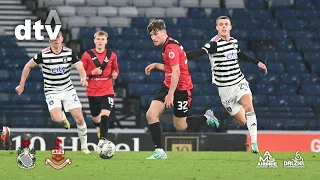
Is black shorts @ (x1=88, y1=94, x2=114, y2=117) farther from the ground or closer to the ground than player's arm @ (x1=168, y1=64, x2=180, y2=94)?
closer to the ground

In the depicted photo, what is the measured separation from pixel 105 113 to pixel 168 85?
1876 millimetres

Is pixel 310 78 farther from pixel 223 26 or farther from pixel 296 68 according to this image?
pixel 223 26

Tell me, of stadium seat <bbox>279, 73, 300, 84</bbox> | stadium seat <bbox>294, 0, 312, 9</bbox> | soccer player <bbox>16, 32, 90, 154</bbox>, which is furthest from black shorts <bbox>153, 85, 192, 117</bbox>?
stadium seat <bbox>294, 0, 312, 9</bbox>

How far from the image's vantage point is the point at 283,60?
2556 cm

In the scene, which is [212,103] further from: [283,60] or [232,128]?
[283,60]

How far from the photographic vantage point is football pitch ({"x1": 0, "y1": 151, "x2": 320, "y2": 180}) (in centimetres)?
1093

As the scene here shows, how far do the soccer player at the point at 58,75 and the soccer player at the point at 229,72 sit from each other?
203cm

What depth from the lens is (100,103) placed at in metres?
15.8

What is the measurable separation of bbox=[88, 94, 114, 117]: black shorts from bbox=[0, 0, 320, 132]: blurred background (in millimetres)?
4987

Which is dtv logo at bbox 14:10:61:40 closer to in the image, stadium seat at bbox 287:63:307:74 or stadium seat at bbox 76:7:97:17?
stadium seat at bbox 76:7:97:17

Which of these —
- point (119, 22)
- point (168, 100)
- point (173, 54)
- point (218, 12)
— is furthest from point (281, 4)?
point (168, 100)

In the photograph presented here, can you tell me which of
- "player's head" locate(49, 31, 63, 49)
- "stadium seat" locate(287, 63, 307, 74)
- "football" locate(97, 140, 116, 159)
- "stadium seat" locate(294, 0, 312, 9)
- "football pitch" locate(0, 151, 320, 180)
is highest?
"stadium seat" locate(294, 0, 312, 9)

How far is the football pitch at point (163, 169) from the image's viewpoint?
10930 millimetres

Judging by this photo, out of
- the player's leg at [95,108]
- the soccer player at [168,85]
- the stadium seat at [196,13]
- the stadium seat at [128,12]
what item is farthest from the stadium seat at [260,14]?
the soccer player at [168,85]
